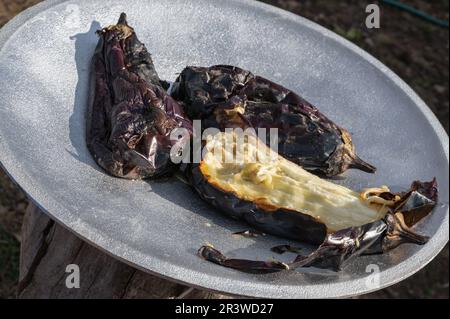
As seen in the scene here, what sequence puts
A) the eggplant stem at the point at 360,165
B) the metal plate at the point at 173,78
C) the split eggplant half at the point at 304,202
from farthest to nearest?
the eggplant stem at the point at 360,165 → the split eggplant half at the point at 304,202 → the metal plate at the point at 173,78

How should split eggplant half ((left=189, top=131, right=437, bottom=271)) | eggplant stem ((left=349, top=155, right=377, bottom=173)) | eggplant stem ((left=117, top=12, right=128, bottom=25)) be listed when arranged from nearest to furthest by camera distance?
split eggplant half ((left=189, top=131, right=437, bottom=271)), eggplant stem ((left=349, top=155, right=377, bottom=173)), eggplant stem ((left=117, top=12, right=128, bottom=25))

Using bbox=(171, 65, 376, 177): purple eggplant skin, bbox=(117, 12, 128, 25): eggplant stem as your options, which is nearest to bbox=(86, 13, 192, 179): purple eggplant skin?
bbox=(117, 12, 128, 25): eggplant stem

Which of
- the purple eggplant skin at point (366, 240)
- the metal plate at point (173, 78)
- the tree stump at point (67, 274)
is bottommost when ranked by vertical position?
the tree stump at point (67, 274)

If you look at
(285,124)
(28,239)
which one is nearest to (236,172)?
(285,124)

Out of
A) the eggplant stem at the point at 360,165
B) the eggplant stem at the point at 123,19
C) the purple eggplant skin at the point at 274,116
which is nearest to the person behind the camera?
the purple eggplant skin at the point at 274,116

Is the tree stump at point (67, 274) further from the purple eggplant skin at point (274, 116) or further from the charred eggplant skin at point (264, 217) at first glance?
the purple eggplant skin at point (274, 116)

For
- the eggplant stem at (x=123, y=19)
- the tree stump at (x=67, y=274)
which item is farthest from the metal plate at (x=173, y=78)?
the tree stump at (x=67, y=274)

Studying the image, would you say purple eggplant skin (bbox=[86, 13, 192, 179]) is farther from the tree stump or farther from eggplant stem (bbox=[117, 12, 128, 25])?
the tree stump

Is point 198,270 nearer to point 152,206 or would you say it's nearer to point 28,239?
point 152,206
